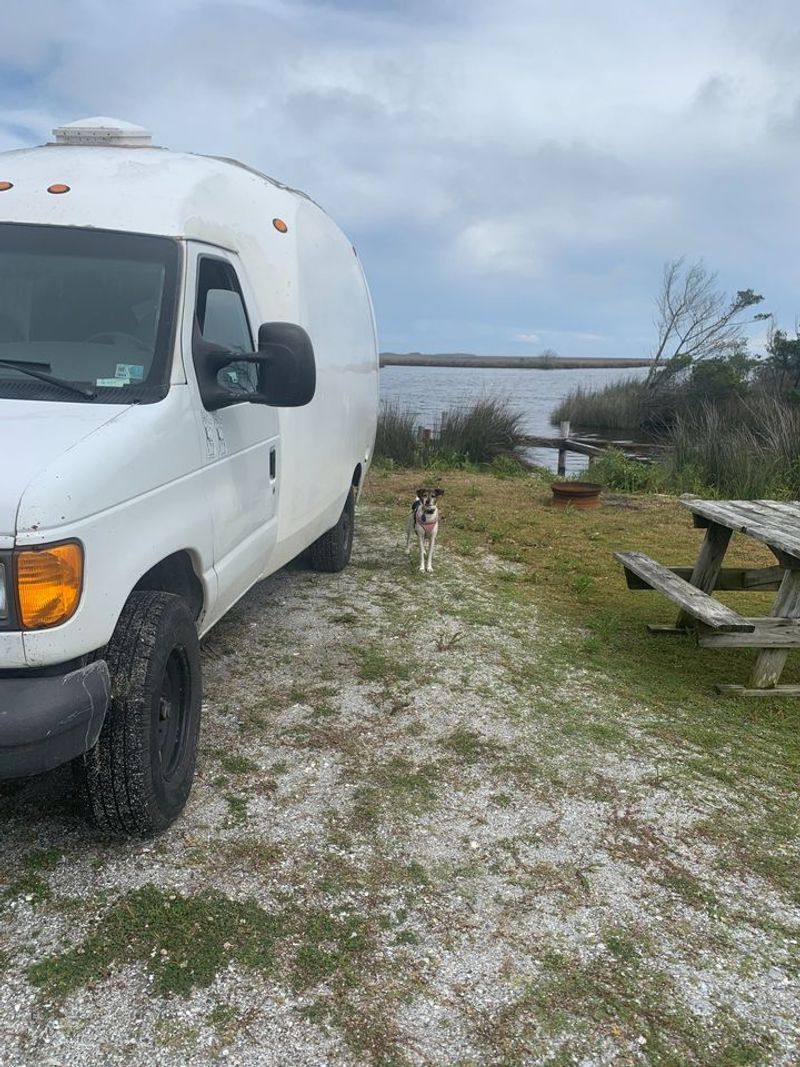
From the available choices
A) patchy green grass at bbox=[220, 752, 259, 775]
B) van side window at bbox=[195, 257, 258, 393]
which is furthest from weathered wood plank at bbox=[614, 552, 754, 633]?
van side window at bbox=[195, 257, 258, 393]

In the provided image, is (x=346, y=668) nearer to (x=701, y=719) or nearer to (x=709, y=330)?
(x=701, y=719)

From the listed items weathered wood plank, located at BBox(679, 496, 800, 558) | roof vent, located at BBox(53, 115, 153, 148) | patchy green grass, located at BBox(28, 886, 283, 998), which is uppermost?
roof vent, located at BBox(53, 115, 153, 148)

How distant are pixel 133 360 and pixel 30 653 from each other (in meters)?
1.34

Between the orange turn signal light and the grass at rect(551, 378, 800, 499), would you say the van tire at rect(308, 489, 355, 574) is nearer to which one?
the orange turn signal light

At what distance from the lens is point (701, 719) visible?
14.8ft

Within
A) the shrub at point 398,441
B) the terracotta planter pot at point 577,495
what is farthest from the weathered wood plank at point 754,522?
the shrub at point 398,441

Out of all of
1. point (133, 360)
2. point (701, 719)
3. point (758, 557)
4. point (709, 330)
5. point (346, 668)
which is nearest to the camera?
point (133, 360)

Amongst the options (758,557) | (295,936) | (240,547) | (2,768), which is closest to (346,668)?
(240,547)

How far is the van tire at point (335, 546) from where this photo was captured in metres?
6.79

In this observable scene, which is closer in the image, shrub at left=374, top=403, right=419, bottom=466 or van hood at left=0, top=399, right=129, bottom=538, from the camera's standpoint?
van hood at left=0, top=399, right=129, bottom=538

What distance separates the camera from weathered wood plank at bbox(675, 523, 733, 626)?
593cm

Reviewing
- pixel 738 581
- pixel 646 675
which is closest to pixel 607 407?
pixel 738 581

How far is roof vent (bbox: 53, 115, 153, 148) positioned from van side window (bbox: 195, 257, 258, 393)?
90cm

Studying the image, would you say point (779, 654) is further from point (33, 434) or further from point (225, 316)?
point (33, 434)
